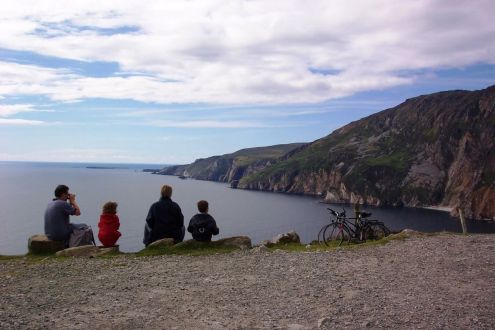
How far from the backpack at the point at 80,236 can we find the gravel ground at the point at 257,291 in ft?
5.72

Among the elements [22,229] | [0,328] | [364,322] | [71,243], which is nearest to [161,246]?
[71,243]

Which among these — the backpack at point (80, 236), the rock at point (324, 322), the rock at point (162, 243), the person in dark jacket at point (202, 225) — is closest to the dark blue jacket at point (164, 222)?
the rock at point (162, 243)

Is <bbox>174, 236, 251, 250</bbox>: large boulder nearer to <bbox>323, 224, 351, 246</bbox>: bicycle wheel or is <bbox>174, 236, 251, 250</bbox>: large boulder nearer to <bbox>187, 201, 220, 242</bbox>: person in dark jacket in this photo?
<bbox>187, 201, 220, 242</bbox>: person in dark jacket

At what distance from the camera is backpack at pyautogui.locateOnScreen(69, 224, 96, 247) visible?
681 inches

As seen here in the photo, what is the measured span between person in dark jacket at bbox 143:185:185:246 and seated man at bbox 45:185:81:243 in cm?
278

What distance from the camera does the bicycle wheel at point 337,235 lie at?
20.9 meters

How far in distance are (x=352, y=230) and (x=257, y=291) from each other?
10.4m

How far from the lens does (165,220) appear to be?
59.0 ft

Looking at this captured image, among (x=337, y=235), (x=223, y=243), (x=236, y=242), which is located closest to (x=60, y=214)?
(x=223, y=243)

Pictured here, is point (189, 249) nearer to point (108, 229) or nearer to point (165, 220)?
point (165, 220)

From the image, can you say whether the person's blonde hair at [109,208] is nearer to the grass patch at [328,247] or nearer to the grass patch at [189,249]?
the grass patch at [189,249]

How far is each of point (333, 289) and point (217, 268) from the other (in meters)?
4.17

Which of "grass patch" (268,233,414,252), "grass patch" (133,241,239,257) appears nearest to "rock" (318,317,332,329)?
"grass patch" (133,241,239,257)

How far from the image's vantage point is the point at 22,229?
10069cm
